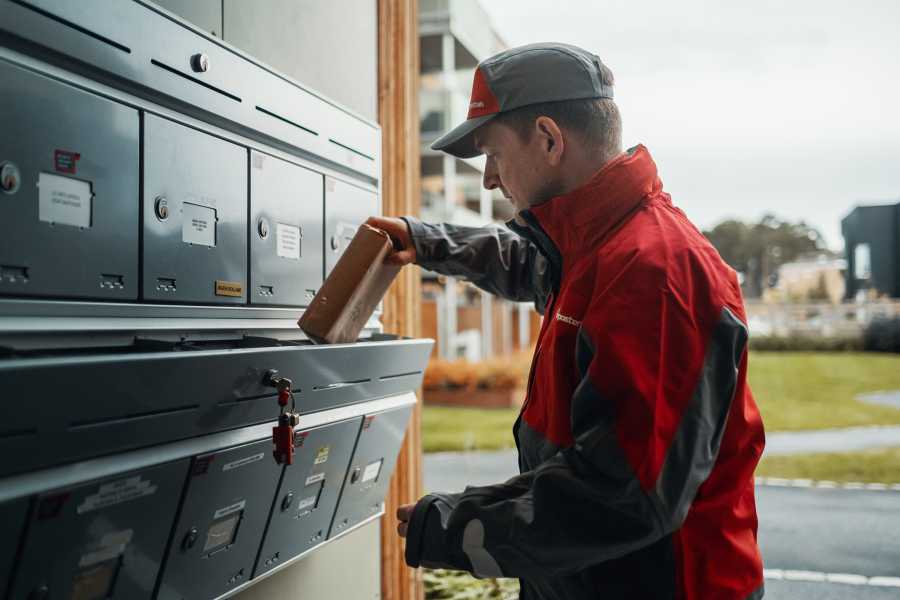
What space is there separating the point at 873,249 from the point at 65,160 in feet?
13.1

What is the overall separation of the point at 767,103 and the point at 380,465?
3294mm

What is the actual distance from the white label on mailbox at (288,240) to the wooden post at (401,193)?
987mm

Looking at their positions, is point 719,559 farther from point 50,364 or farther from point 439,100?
point 439,100

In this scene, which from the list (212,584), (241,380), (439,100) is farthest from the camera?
(439,100)

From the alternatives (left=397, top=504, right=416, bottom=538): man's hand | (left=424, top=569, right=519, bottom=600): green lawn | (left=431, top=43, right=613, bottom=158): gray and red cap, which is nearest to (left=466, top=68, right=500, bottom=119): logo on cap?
(left=431, top=43, right=613, bottom=158): gray and red cap

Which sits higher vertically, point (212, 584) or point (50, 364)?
point (50, 364)

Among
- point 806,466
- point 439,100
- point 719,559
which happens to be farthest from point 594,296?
point 439,100

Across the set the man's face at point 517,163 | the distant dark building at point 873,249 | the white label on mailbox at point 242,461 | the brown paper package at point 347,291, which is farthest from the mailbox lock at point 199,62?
the distant dark building at point 873,249

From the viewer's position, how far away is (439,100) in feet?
32.1

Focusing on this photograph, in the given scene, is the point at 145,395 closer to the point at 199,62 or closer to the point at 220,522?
the point at 220,522

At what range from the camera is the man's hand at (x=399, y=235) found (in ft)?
6.17

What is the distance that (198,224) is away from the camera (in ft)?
5.08

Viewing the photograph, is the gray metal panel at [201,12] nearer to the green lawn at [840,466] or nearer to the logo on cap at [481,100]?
the logo on cap at [481,100]

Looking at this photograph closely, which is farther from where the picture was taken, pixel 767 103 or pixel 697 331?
pixel 767 103
